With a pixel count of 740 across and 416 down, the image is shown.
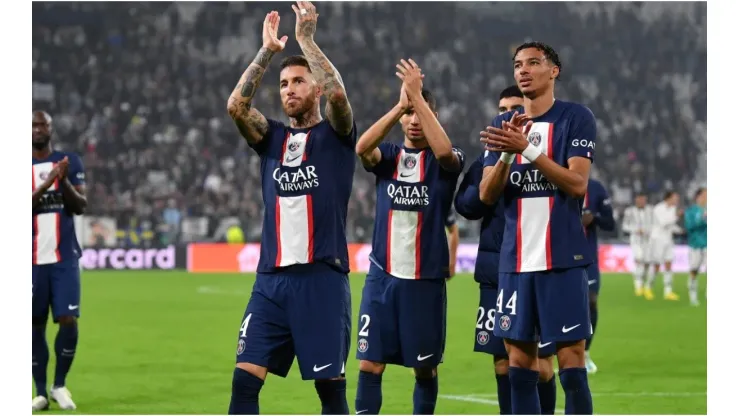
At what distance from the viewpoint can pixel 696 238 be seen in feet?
69.9

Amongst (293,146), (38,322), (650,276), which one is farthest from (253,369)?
(650,276)

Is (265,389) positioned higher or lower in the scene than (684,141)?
lower

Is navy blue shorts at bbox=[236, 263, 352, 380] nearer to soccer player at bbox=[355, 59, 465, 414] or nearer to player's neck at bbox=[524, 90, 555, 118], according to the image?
soccer player at bbox=[355, 59, 465, 414]

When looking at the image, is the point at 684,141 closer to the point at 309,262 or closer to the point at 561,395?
the point at 561,395

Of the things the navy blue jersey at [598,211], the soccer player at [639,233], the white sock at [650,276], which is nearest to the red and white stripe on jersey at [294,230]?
the navy blue jersey at [598,211]

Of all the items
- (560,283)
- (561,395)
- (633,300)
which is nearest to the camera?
(560,283)

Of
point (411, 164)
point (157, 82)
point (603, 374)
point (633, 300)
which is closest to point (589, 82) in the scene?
point (157, 82)

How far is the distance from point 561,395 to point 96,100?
93.1 feet

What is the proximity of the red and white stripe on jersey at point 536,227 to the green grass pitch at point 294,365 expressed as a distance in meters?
3.16

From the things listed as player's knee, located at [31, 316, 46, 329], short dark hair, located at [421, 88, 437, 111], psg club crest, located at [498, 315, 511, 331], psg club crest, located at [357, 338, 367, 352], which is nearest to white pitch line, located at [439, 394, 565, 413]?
psg club crest, located at [357, 338, 367, 352]

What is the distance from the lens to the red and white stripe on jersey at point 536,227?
19.5ft

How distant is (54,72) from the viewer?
35.9m

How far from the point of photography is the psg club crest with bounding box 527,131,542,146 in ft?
19.9

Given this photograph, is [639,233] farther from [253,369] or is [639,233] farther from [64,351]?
[253,369]
